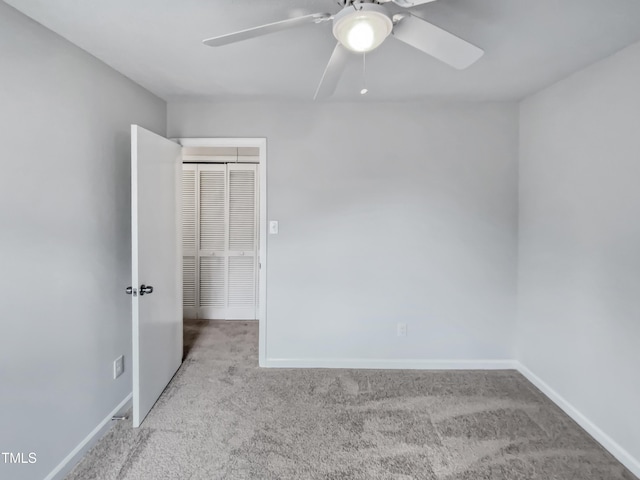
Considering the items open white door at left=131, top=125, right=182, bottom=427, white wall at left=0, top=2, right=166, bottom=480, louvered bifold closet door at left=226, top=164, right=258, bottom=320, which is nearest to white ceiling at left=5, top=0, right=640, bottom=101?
white wall at left=0, top=2, right=166, bottom=480

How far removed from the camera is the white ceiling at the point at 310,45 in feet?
4.71

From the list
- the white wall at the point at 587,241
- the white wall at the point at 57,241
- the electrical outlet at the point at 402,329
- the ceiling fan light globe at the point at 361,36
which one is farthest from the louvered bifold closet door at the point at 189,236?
the white wall at the point at 587,241

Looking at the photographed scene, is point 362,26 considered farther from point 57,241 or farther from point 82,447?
point 82,447

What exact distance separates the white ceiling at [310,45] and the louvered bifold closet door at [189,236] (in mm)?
1519

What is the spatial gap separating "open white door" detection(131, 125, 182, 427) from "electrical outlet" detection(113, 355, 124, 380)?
0.18 metres

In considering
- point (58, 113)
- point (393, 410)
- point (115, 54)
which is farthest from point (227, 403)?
point (115, 54)

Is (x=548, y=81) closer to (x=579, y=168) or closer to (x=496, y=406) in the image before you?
(x=579, y=168)

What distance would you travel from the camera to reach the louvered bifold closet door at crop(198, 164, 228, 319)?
393 centimetres

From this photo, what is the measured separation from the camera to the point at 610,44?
174 cm

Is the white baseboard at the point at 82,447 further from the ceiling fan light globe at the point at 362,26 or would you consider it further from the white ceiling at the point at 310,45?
the ceiling fan light globe at the point at 362,26

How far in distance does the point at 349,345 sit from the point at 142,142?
224cm

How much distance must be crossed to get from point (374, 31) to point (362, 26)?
0.05 meters

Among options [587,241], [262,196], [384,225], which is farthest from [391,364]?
[262,196]

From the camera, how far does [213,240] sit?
399 cm
